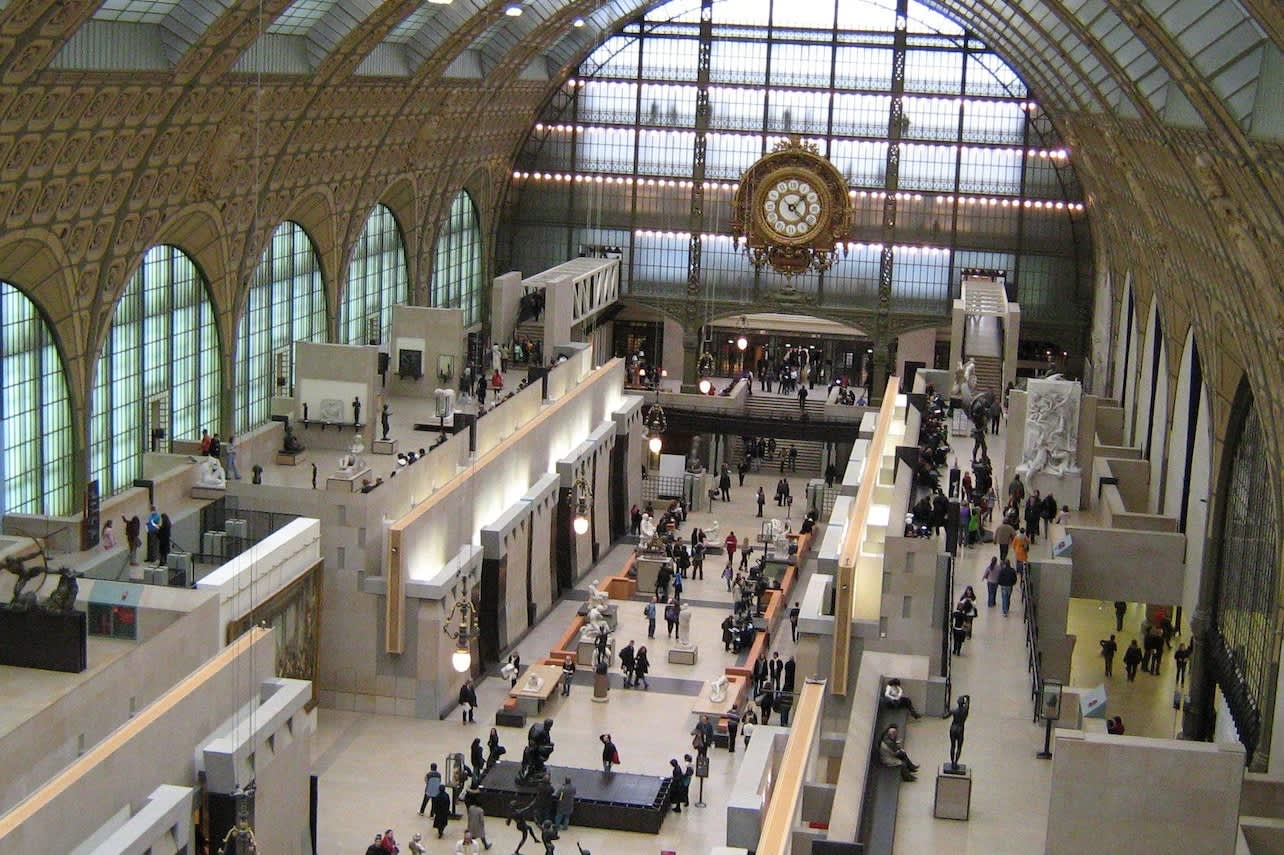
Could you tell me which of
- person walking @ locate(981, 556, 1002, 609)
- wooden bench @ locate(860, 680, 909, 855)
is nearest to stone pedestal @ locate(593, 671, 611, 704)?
person walking @ locate(981, 556, 1002, 609)

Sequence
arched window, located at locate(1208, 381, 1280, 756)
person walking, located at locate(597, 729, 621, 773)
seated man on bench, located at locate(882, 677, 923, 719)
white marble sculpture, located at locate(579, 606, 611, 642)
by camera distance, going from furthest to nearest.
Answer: white marble sculpture, located at locate(579, 606, 611, 642) < person walking, located at locate(597, 729, 621, 773) < arched window, located at locate(1208, 381, 1280, 756) < seated man on bench, located at locate(882, 677, 923, 719)

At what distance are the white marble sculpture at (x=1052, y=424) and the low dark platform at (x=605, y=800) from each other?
13442 millimetres

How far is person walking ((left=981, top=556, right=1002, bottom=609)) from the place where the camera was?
131 ft

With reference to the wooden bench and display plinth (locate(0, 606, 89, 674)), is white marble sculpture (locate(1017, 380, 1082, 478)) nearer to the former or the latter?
the wooden bench

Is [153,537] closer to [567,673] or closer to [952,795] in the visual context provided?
[567,673]

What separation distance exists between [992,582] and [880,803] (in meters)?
11.9

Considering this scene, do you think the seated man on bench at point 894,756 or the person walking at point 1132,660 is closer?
the seated man on bench at point 894,756

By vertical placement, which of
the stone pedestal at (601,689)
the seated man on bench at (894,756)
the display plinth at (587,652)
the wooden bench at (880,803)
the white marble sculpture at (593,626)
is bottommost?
the stone pedestal at (601,689)

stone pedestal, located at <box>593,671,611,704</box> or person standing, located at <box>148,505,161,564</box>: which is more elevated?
person standing, located at <box>148,505,161,564</box>

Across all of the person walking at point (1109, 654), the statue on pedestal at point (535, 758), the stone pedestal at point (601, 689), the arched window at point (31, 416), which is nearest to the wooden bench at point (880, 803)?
the statue on pedestal at point (535, 758)

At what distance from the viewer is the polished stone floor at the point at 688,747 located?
29.4 metres

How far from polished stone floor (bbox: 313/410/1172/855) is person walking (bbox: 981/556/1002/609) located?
0.52 m

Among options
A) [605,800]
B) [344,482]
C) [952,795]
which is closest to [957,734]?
[952,795]

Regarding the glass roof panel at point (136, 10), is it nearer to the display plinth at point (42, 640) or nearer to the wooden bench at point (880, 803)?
the display plinth at point (42, 640)
